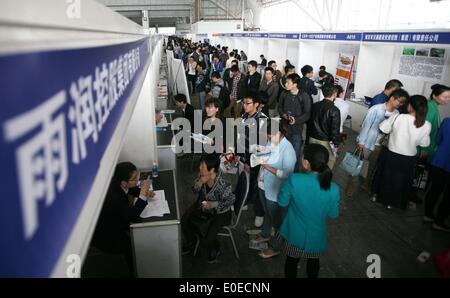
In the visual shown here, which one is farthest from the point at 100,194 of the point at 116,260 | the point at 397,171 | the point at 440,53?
the point at 440,53

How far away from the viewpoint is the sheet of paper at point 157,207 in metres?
3.01

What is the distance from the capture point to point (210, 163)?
331cm

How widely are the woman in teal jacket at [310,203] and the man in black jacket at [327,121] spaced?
1998mm

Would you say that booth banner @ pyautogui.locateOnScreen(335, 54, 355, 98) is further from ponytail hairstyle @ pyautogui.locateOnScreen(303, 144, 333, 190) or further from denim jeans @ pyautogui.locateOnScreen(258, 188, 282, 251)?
ponytail hairstyle @ pyautogui.locateOnScreen(303, 144, 333, 190)

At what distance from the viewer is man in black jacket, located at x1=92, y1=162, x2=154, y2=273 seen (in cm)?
282

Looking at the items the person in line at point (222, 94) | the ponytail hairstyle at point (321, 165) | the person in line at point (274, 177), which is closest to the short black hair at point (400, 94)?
the person in line at point (274, 177)

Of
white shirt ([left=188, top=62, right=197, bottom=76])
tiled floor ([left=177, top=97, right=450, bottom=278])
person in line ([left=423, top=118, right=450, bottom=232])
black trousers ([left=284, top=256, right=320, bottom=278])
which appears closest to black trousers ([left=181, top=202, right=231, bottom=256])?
tiled floor ([left=177, top=97, right=450, bottom=278])

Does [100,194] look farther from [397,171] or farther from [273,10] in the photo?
[273,10]

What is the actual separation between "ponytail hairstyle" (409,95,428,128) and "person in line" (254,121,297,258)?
5.65 ft

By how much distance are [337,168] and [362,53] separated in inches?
135

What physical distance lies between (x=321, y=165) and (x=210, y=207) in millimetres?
1390

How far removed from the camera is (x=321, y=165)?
101 inches

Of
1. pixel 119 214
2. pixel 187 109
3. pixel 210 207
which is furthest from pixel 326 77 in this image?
pixel 119 214
